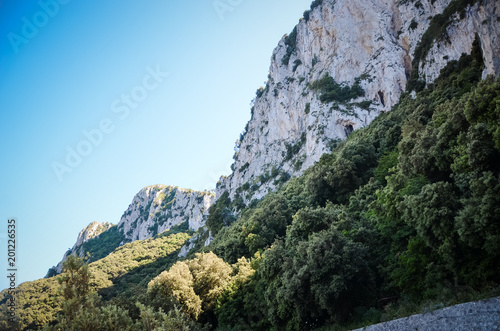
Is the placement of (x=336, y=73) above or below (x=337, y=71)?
below

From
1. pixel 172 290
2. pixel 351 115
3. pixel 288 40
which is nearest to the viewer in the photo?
pixel 172 290

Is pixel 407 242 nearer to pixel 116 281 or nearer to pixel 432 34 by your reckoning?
pixel 432 34

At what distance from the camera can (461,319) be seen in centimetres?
964

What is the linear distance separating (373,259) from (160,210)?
4924 inches

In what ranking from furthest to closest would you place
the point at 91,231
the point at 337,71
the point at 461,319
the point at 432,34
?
the point at 91,231
the point at 337,71
the point at 432,34
the point at 461,319

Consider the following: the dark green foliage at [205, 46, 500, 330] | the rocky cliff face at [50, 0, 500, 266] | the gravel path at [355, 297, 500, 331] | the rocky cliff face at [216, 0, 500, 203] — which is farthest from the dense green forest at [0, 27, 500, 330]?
the rocky cliff face at [216, 0, 500, 203]

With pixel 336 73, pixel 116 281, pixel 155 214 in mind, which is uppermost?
pixel 155 214

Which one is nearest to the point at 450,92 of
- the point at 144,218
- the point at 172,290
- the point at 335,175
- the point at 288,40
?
the point at 335,175

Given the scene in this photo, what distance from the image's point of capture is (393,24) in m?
59.8

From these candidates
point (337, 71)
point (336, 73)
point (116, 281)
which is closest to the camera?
point (116, 281)

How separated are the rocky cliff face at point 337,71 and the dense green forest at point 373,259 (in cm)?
1465

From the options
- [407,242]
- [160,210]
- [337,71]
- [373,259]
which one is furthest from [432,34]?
[160,210]

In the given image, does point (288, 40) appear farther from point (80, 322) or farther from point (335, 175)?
point (80, 322)

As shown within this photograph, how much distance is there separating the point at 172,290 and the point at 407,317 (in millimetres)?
17139
